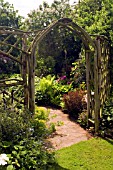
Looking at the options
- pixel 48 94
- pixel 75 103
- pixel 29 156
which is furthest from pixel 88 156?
pixel 48 94

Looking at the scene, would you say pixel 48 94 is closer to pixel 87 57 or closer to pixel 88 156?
A: pixel 87 57

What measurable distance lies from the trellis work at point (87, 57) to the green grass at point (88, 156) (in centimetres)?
69

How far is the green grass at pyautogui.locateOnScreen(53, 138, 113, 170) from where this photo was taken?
4.15m

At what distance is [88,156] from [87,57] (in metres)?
2.56

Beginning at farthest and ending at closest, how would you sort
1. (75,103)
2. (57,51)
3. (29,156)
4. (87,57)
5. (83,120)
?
(57,51) < (75,103) < (83,120) < (87,57) < (29,156)

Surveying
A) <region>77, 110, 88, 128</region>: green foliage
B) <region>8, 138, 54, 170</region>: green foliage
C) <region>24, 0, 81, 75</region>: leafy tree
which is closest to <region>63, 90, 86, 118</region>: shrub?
<region>77, 110, 88, 128</region>: green foliage

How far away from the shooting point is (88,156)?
4.51m

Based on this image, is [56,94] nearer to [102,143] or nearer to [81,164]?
[102,143]

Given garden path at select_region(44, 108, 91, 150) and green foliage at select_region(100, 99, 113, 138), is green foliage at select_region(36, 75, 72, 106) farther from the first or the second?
green foliage at select_region(100, 99, 113, 138)

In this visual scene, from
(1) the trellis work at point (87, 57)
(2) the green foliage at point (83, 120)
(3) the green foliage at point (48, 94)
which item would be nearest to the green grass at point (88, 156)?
(1) the trellis work at point (87, 57)

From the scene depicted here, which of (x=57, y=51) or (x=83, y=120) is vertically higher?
(x=57, y=51)

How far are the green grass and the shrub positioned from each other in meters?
1.99

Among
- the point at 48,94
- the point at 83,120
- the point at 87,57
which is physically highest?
the point at 87,57

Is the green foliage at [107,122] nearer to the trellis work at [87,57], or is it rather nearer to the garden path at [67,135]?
the trellis work at [87,57]
